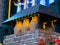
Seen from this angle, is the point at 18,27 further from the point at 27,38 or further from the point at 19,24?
the point at 27,38

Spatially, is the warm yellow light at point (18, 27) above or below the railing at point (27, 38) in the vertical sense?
above

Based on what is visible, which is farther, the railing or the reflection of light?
the reflection of light

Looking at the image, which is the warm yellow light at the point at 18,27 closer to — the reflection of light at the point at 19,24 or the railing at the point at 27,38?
the reflection of light at the point at 19,24

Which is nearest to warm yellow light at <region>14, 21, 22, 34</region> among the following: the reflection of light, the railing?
the reflection of light

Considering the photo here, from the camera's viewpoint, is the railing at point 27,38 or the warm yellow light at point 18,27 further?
the warm yellow light at point 18,27

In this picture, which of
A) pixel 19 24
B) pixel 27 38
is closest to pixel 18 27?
pixel 19 24

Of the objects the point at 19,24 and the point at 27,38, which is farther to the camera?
the point at 19,24

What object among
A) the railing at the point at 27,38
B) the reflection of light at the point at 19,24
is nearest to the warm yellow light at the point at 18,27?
the reflection of light at the point at 19,24

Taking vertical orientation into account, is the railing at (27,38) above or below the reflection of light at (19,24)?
below

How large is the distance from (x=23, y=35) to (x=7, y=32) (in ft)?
7.09

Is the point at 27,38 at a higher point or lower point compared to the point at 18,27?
lower

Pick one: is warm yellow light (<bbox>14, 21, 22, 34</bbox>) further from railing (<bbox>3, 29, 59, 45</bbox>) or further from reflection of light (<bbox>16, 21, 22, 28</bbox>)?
railing (<bbox>3, 29, 59, 45</bbox>)

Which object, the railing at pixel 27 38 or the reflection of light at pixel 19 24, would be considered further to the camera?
the reflection of light at pixel 19 24

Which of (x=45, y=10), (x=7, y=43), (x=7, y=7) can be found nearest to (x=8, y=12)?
(x=7, y=7)
